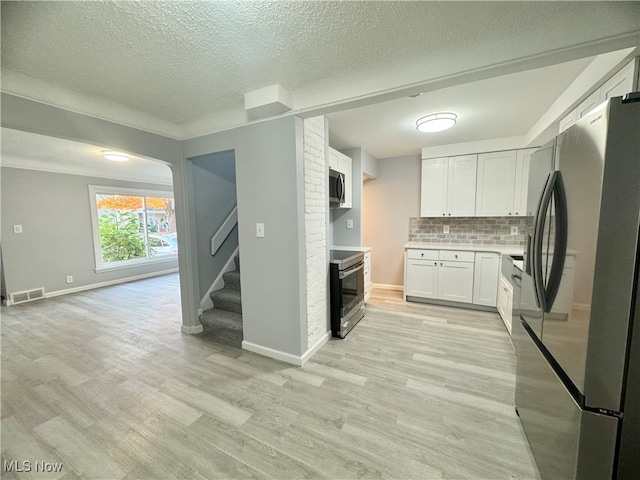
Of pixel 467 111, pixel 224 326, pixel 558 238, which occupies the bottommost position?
pixel 224 326

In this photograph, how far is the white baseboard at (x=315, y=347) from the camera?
2.46 metres

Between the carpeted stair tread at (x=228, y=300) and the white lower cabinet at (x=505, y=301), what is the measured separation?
10.8 ft

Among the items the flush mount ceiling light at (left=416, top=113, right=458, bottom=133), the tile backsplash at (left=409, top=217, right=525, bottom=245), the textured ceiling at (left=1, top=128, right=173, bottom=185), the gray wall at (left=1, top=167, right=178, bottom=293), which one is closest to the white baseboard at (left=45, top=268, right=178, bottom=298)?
the gray wall at (left=1, top=167, right=178, bottom=293)

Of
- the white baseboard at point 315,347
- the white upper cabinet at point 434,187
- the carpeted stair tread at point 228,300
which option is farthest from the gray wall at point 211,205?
the white upper cabinet at point 434,187

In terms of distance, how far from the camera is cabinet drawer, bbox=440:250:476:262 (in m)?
3.74

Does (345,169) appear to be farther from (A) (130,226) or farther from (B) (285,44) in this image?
(A) (130,226)

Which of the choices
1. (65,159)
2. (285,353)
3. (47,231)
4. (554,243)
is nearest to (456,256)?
(554,243)

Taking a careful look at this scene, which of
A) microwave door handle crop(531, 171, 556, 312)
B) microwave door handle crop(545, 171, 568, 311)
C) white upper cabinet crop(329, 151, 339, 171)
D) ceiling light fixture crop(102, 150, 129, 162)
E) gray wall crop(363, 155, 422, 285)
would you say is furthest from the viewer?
gray wall crop(363, 155, 422, 285)

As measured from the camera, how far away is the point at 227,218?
3.60 meters

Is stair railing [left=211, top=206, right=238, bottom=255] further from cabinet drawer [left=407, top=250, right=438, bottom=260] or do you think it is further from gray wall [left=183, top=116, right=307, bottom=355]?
cabinet drawer [left=407, top=250, right=438, bottom=260]

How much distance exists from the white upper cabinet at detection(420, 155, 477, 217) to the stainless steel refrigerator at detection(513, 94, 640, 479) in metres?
2.94

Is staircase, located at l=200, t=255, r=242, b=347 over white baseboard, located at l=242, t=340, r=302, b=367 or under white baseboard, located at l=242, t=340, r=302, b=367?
over

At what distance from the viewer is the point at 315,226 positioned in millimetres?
2613

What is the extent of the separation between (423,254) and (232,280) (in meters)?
3.01
